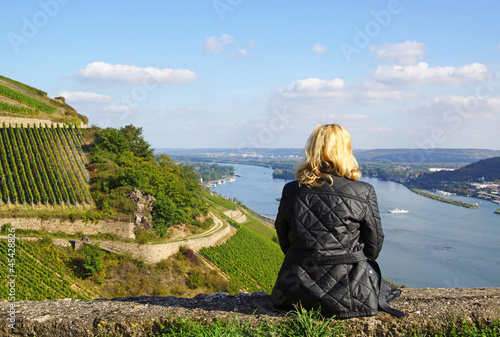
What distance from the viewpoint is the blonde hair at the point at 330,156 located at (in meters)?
2.83

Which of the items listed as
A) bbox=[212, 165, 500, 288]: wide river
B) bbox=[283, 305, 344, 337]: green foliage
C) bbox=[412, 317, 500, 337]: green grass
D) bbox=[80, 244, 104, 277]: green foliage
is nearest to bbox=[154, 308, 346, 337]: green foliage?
bbox=[283, 305, 344, 337]: green foliage

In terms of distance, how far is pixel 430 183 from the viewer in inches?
3939

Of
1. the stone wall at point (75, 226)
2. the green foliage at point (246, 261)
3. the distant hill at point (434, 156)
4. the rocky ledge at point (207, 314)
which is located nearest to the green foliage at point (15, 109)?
the stone wall at point (75, 226)

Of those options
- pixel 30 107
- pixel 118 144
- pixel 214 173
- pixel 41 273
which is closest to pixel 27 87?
pixel 30 107

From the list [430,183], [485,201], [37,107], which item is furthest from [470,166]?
[37,107]

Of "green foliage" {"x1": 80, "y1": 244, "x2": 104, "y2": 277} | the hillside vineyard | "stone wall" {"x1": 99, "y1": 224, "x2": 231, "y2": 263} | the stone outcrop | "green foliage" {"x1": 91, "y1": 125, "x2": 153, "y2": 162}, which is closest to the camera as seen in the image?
"green foliage" {"x1": 80, "y1": 244, "x2": 104, "y2": 277}

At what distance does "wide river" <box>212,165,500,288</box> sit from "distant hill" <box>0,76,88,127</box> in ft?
94.6

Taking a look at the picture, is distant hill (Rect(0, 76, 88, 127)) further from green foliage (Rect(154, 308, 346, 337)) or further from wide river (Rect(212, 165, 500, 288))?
wide river (Rect(212, 165, 500, 288))

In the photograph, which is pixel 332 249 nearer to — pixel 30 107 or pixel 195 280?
pixel 195 280

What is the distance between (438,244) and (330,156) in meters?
45.2

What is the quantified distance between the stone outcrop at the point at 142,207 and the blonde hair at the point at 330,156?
16.0 m

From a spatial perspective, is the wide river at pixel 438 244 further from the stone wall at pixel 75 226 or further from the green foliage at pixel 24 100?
the green foliage at pixel 24 100

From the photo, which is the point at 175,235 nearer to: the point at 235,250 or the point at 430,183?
the point at 235,250

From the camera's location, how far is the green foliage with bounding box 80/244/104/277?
48.0ft
